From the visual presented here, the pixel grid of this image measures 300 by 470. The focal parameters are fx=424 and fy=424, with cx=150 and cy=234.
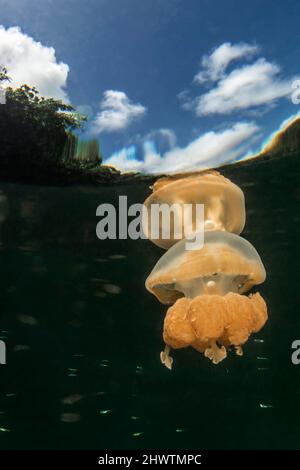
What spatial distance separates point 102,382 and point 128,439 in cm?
291

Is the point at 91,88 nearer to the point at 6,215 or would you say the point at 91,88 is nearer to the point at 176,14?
the point at 176,14

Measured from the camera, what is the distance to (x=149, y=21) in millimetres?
5113

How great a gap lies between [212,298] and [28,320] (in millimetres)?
8266

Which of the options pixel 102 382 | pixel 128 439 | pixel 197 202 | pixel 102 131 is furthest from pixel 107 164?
pixel 128 439

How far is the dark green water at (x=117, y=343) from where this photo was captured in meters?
8.46

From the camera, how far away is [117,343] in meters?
11.1

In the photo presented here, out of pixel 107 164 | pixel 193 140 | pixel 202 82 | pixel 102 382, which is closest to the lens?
pixel 202 82

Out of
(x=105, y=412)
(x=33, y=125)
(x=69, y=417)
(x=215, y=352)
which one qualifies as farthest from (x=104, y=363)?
(x=215, y=352)

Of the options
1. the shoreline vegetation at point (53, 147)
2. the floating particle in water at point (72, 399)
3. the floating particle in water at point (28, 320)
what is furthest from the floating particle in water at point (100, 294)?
the shoreline vegetation at point (53, 147)

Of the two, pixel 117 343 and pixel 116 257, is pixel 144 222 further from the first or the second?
pixel 117 343

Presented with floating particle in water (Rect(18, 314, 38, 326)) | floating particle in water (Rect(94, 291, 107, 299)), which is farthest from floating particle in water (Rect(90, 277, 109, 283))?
floating particle in water (Rect(18, 314, 38, 326))

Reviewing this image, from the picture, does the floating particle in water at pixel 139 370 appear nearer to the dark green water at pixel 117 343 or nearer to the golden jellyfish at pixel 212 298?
the dark green water at pixel 117 343

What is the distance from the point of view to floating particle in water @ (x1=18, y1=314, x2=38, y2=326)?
10.5 m

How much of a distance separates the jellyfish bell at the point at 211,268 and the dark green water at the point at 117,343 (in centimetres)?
358
